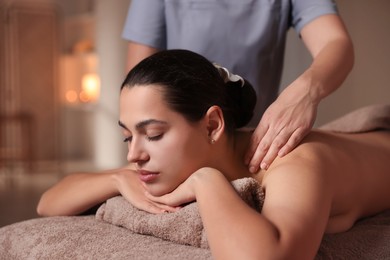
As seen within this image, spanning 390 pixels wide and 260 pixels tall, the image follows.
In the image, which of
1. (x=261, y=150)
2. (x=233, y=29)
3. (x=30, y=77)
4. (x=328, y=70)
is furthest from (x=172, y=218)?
(x=30, y=77)

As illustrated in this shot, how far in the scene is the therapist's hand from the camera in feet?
4.19

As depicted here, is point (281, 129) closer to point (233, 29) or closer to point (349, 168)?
point (349, 168)

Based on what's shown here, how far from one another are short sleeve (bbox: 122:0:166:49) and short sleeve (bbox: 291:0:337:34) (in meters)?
0.43

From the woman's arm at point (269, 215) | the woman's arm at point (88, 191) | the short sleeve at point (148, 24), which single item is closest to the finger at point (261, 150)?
the woman's arm at point (269, 215)

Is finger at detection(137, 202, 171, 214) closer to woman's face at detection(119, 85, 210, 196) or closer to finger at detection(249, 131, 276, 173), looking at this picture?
woman's face at detection(119, 85, 210, 196)

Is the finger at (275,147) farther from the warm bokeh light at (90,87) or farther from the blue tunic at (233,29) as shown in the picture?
the warm bokeh light at (90,87)

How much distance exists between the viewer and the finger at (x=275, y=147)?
1.27 meters

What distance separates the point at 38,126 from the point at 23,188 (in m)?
2.22

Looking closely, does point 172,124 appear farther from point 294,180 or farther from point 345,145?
point 345,145

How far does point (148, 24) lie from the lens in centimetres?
192

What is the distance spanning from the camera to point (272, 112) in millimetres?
1312

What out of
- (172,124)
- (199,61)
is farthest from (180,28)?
(172,124)

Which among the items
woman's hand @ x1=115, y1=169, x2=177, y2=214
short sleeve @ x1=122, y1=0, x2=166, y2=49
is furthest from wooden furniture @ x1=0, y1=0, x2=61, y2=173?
woman's hand @ x1=115, y1=169, x2=177, y2=214

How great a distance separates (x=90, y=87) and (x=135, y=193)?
664cm
